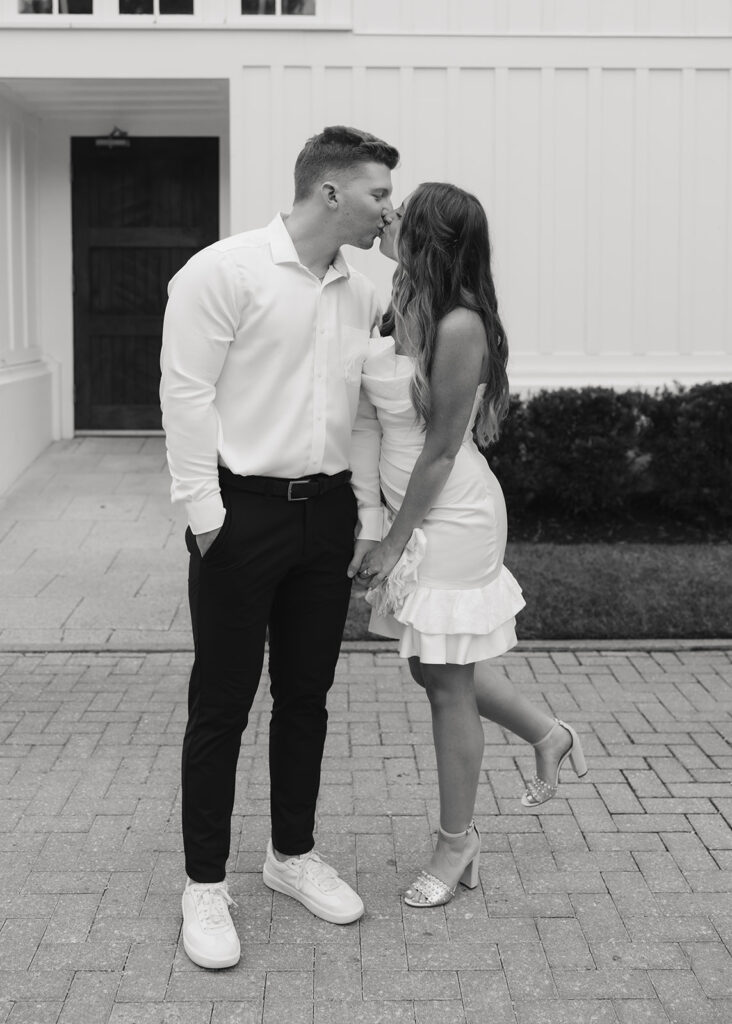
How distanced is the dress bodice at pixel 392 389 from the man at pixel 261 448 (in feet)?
0.17

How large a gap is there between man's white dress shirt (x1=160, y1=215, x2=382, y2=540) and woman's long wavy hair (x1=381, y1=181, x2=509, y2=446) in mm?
169

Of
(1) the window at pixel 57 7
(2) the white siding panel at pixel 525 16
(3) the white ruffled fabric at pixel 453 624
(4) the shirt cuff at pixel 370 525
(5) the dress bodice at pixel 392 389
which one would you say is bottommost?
(3) the white ruffled fabric at pixel 453 624

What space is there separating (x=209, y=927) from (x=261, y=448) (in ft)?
4.19

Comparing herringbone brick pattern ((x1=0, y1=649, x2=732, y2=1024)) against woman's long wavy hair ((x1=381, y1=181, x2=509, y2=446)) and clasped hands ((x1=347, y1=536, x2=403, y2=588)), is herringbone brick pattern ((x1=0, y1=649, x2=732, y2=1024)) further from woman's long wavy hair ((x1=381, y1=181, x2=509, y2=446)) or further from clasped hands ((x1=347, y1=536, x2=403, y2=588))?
woman's long wavy hair ((x1=381, y1=181, x2=509, y2=446))

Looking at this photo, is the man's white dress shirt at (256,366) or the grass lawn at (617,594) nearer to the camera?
the man's white dress shirt at (256,366)

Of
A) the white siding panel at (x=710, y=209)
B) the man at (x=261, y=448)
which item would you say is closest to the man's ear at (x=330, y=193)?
the man at (x=261, y=448)

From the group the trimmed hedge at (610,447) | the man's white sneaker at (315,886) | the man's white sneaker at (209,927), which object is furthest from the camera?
the trimmed hedge at (610,447)

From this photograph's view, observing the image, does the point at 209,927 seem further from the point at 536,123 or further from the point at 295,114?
the point at 536,123

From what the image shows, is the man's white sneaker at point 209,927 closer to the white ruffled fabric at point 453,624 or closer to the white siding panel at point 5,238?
the white ruffled fabric at point 453,624

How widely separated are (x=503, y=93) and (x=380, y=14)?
1.04 meters

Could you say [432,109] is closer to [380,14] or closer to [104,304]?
[380,14]

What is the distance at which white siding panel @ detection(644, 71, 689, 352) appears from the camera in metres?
9.64

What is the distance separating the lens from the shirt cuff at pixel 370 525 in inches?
148

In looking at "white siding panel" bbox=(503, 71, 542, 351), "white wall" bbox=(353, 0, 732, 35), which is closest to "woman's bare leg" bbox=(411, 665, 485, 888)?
"white siding panel" bbox=(503, 71, 542, 351)
